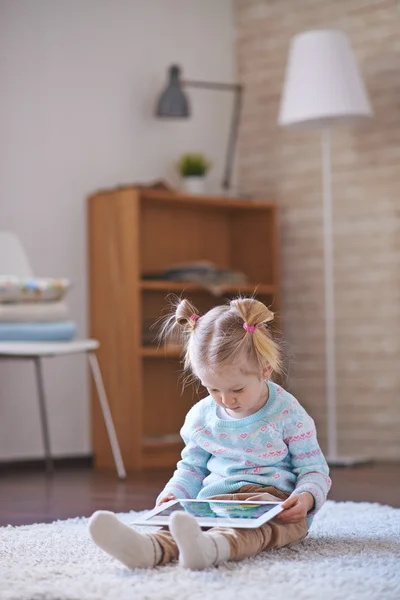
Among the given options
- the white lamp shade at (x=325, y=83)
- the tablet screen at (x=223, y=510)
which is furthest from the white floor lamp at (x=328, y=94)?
the tablet screen at (x=223, y=510)

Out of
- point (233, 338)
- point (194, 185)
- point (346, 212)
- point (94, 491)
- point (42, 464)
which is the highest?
point (194, 185)

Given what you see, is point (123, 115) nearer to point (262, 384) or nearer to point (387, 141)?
point (387, 141)

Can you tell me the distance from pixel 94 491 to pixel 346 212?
181 cm

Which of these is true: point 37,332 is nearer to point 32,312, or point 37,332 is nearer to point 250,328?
point 32,312

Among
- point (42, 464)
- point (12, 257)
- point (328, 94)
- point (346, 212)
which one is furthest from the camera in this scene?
point (346, 212)

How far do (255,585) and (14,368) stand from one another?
2670 millimetres

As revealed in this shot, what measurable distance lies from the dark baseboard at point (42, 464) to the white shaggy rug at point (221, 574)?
1.93 m

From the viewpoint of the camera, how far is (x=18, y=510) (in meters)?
2.77

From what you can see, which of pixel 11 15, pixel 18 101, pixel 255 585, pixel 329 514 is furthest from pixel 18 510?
pixel 11 15

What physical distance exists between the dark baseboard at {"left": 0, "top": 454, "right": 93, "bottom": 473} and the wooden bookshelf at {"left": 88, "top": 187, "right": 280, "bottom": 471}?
63 mm

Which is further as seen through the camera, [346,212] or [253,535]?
[346,212]

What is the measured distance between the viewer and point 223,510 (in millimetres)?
1802

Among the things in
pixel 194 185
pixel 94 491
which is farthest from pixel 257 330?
pixel 194 185

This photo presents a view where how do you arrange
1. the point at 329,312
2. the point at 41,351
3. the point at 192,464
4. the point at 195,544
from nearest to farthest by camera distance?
the point at 195,544, the point at 192,464, the point at 41,351, the point at 329,312
